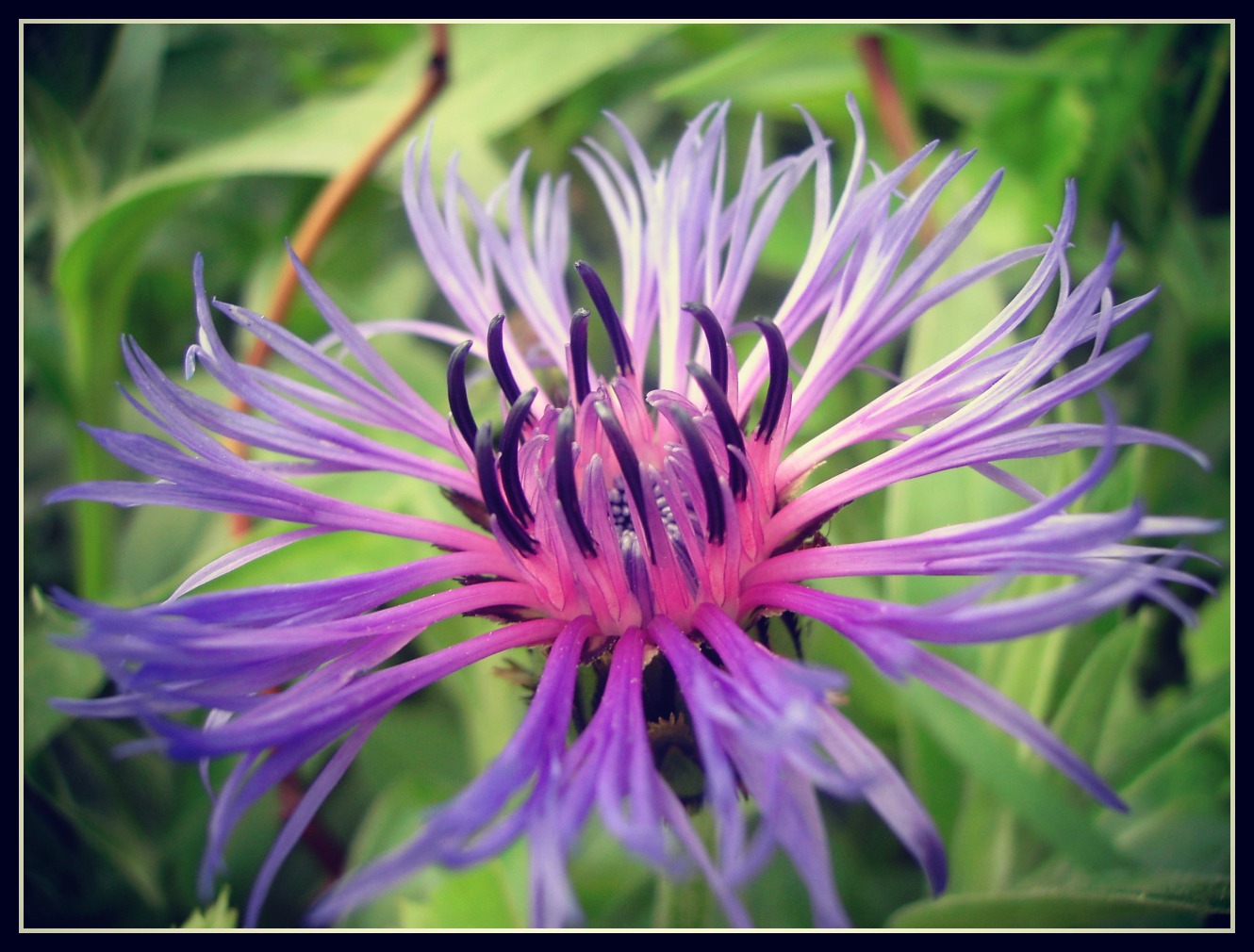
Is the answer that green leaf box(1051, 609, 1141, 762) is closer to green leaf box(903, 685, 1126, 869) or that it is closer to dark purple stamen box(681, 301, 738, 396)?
green leaf box(903, 685, 1126, 869)

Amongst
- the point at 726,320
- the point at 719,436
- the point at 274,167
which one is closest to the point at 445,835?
the point at 719,436

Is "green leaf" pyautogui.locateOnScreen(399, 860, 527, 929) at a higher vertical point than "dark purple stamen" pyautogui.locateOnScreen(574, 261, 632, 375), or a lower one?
lower

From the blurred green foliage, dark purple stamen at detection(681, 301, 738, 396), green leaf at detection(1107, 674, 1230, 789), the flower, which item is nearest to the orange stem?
the blurred green foliage

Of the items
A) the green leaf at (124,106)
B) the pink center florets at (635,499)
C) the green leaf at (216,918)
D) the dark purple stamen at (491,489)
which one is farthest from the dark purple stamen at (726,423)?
the green leaf at (124,106)

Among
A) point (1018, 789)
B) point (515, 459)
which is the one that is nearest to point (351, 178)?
point (515, 459)

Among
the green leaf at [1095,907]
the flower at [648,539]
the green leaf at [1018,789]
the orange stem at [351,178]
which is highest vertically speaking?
the orange stem at [351,178]

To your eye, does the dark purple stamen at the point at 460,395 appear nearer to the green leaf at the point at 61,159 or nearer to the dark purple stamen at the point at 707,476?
the dark purple stamen at the point at 707,476
